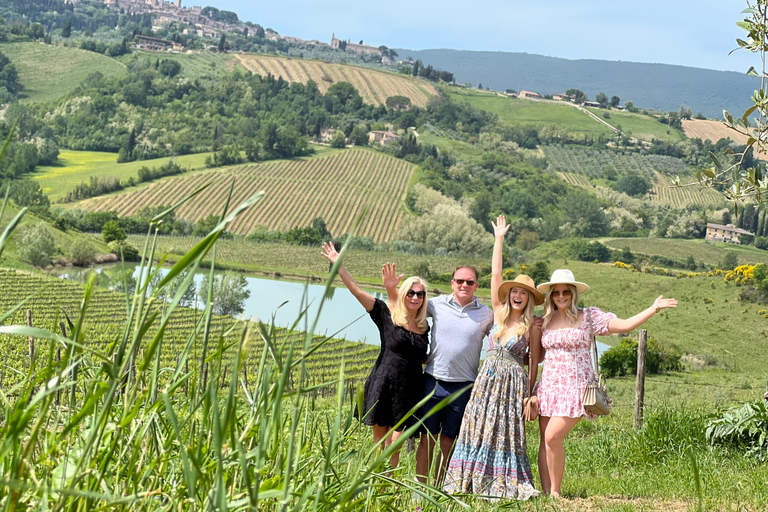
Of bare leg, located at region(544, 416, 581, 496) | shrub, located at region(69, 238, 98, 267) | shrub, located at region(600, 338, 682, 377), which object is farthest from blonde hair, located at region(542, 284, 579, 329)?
shrub, located at region(69, 238, 98, 267)

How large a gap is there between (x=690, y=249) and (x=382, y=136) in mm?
50822

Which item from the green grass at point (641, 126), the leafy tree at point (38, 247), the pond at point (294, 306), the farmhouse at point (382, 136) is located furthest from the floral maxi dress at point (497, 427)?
the green grass at point (641, 126)

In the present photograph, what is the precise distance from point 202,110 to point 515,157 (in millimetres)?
50967

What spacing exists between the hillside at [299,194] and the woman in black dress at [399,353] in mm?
59920

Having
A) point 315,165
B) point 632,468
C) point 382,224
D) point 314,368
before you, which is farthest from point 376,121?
point 632,468

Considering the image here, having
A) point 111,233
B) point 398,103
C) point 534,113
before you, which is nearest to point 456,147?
point 398,103

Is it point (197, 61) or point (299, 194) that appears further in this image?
point (197, 61)

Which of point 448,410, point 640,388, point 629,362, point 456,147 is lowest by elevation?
point 629,362

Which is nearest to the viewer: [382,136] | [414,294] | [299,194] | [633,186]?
[414,294]

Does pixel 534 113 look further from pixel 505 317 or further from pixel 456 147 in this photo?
pixel 505 317

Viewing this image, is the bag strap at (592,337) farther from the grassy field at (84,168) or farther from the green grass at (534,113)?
the green grass at (534,113)

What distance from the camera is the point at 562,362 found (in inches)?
149

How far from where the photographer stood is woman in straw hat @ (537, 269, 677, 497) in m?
3.68

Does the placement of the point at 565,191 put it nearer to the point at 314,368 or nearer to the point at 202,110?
the point at 202,110
